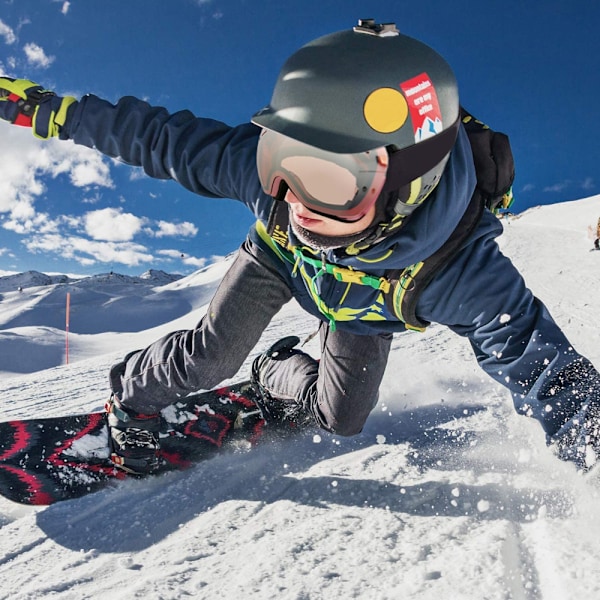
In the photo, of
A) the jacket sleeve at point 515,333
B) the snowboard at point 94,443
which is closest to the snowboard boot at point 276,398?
the snowboard at point 94,443

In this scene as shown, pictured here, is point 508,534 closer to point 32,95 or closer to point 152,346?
point 152,346

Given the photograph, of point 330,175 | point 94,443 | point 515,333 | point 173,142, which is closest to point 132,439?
point 94,443

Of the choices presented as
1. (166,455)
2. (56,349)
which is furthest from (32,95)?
(56,349)

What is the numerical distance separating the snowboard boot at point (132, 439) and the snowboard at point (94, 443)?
0.12ft

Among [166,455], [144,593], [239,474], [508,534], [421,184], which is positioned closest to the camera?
[144,593]

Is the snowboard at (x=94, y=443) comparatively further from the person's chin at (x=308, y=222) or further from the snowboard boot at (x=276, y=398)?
the person's chin at (x=308, y=222)

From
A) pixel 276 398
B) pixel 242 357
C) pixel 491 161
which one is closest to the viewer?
pixel 491 161

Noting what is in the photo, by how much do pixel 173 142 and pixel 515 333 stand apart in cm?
166

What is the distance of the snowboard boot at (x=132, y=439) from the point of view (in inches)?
101

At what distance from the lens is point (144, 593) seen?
1.58 meters

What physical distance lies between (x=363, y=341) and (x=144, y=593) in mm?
1520

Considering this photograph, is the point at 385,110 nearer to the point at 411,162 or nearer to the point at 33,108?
the point at 411,162

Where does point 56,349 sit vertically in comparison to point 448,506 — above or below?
below

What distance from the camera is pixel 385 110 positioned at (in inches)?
70.1
